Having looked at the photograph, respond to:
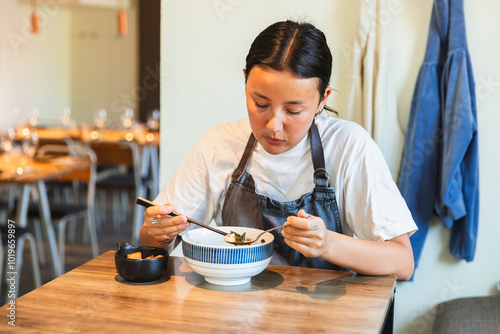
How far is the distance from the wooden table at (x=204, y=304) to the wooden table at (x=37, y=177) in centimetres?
196

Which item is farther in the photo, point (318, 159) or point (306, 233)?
point (318, 159)

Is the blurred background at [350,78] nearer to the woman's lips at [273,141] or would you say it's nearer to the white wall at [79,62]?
the woman's lips at [273,141]

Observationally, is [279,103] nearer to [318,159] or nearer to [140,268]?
[318,159]

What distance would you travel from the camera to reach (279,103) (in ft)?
4.31

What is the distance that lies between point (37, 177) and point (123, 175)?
2092 millimetres

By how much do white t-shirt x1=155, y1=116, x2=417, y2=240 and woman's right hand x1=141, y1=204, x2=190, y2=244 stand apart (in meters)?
0.22

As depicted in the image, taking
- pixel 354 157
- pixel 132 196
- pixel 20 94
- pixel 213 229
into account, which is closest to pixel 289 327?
pixel 213 229

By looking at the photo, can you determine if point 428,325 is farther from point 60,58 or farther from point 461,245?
point 60,58

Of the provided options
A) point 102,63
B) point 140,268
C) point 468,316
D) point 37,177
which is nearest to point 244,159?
point 140,268

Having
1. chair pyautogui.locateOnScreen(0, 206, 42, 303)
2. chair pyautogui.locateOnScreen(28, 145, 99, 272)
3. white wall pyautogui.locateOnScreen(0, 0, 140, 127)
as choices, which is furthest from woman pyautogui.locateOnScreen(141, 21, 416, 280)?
white wall pyautogui.locateOnScreen(0, 0, 140, 127)

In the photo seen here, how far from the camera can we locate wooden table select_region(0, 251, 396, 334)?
1.00m

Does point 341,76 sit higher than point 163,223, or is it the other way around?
point 341,76

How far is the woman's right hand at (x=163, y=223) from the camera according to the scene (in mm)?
1297

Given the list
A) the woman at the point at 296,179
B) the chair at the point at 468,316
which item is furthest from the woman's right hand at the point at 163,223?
the chair at the point at 468,316
